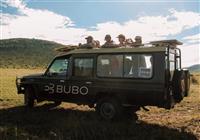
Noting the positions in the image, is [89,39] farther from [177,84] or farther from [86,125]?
[177,84]

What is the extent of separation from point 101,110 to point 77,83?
3.75 ft

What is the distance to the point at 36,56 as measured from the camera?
143125 millimetres

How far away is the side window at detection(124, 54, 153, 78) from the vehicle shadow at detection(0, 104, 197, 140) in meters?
1.35

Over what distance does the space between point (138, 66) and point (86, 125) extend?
2095mm

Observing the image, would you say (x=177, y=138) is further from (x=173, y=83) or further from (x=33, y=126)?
(x=33, y=126)

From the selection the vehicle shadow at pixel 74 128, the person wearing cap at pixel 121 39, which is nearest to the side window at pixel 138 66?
the person wearing cap at pixel 121 39

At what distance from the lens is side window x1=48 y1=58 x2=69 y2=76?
11852mm

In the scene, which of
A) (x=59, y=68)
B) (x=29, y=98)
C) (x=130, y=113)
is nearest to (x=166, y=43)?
(x=130, y=113)

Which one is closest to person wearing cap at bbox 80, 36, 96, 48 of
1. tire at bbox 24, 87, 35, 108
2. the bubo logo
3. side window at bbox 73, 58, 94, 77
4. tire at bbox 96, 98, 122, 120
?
side window at bbox 73, 58, 94, 77

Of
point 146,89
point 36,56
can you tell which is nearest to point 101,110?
point 146,89

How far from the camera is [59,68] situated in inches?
474

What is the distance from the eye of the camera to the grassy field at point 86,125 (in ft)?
28.8

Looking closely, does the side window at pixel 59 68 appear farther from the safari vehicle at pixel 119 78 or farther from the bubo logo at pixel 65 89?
the bubo logo at pixel 65 89

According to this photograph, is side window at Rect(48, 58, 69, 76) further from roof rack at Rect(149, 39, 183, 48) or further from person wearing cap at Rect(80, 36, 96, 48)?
roof rack at Rect(149, 39, 183, 48)
